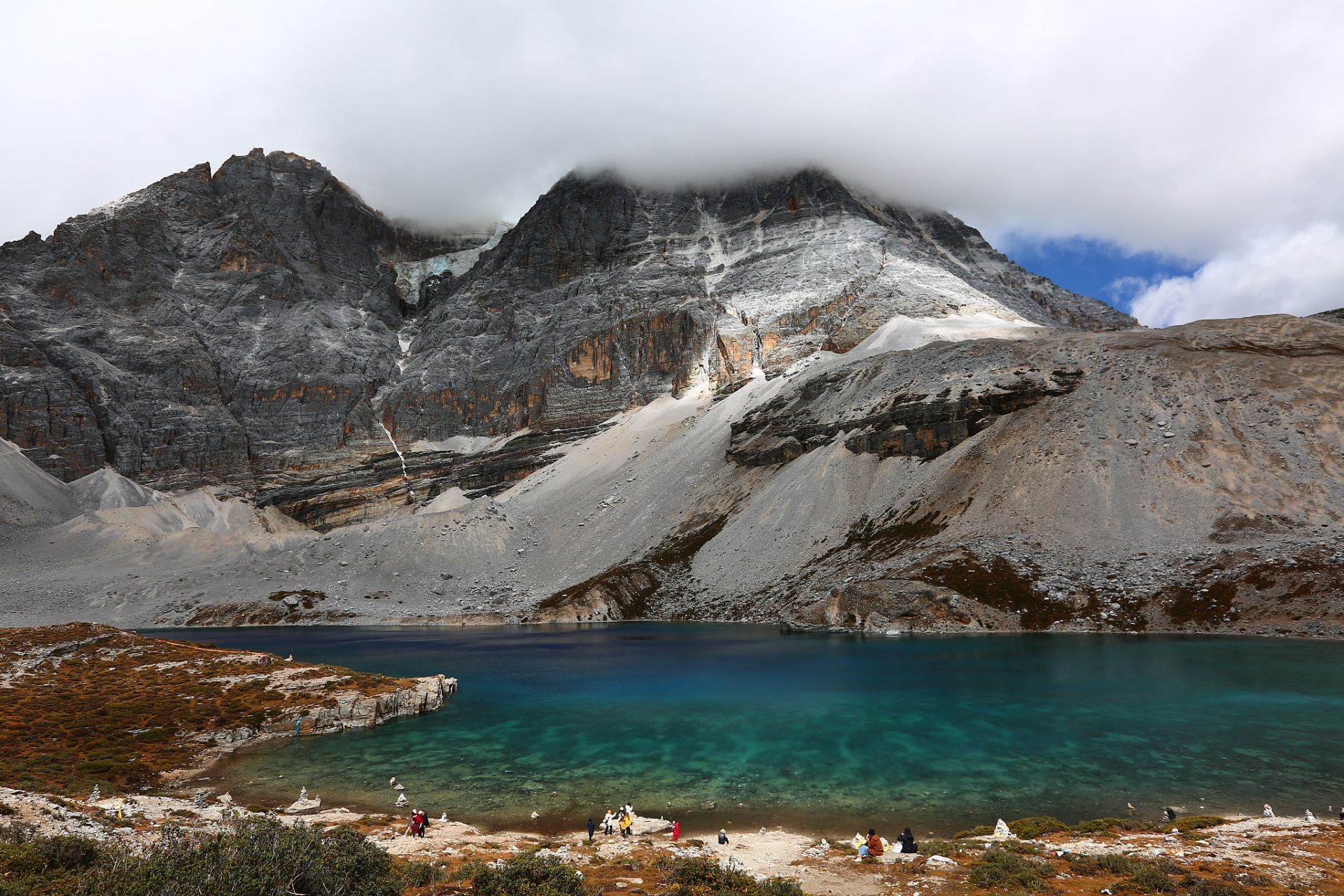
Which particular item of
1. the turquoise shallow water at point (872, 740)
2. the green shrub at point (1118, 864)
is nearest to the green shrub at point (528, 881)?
the turquoise shallow water at point (872, 740)

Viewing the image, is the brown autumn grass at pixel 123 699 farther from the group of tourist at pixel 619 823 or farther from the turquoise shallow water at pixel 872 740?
the group of tourist at pixel 619 823

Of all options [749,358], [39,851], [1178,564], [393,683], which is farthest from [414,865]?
[749,358]

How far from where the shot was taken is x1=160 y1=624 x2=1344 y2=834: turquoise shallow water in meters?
27.1

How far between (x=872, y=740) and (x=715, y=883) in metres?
23.1

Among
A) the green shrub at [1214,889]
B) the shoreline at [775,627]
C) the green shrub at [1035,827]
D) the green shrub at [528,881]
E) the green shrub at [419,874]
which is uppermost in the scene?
the green shrub at [528,881]

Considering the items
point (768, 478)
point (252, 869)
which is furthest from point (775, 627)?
point (252, 869)

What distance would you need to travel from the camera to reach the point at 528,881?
574 inches

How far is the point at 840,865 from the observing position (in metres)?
19.0

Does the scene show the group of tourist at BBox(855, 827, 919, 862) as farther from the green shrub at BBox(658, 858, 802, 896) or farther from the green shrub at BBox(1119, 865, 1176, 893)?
the green shrub at BBox(1119, 865, 1176, 893)

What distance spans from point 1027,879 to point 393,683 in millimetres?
44906

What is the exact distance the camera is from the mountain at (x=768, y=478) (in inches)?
2904

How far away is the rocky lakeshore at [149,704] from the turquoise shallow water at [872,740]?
98.2 inches

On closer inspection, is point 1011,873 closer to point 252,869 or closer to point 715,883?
point 715,883

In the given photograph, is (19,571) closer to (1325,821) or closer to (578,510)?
(578,510)
